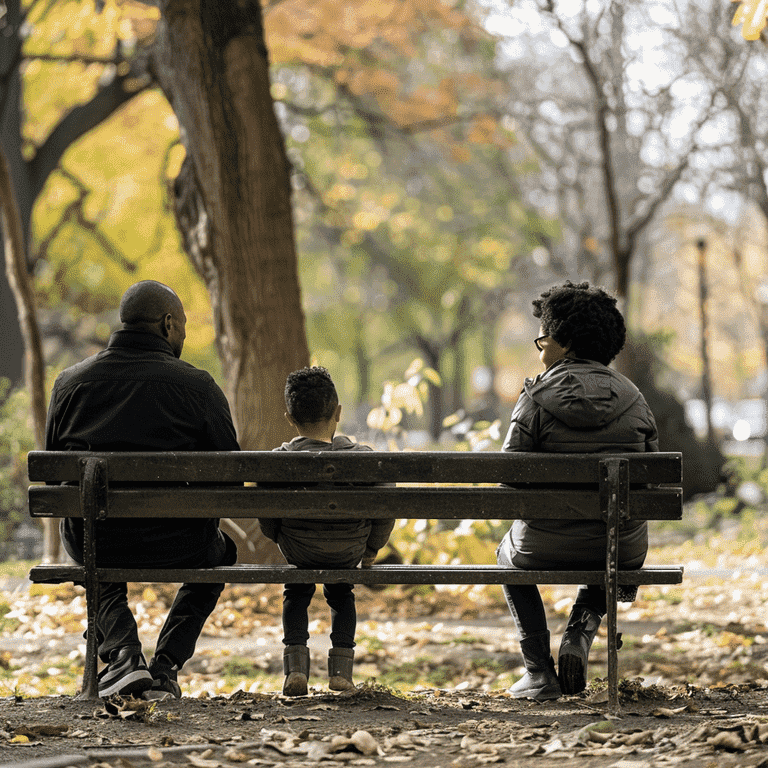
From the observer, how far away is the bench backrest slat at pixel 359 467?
3703mm

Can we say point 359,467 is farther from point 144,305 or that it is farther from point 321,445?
point 144,305

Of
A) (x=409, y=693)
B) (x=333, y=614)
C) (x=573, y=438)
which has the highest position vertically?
(x=573, y=438)

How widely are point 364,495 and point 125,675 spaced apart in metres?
1.10

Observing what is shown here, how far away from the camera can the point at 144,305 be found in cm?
413

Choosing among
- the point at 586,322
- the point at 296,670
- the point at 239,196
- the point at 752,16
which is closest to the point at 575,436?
the point at 586,322

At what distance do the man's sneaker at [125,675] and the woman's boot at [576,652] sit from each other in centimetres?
156

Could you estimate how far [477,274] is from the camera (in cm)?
2778

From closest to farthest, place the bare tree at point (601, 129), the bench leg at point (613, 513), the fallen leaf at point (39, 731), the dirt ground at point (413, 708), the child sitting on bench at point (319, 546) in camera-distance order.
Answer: the dirt ground at point (413, 708) → the fallen leaf at point (39, 731) → the bench leg at point (613, 513) → the child sitting on bench at point (319, 546) → the bare tree at point (601, 129)

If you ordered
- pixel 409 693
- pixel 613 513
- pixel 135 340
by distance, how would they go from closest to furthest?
pixel 613 513, pixel 135 340, pixel 409 693

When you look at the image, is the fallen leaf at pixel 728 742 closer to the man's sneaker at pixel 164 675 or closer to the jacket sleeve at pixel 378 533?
the jacket sleeve at pixel 378 533

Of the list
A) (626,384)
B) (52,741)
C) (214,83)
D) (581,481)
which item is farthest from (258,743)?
(214,83)

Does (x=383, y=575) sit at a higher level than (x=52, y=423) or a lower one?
lower

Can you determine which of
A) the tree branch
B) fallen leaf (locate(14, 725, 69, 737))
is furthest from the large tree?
the tree branch

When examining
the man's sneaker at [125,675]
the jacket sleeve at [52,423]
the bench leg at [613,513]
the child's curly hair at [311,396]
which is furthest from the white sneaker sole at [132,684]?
the bench leg at [613,513]
